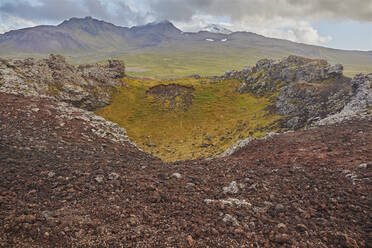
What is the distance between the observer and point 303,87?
174ft

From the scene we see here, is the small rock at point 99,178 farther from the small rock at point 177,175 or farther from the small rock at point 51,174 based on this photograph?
the small rock at point 177,175

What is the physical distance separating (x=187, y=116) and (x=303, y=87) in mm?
31624

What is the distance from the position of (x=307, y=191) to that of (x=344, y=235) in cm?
339

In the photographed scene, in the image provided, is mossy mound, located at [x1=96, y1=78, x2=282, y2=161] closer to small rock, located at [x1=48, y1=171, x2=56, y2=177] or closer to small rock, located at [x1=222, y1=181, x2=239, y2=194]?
small rock, located at [x1=222, y1=181, x2=239, y2=194]

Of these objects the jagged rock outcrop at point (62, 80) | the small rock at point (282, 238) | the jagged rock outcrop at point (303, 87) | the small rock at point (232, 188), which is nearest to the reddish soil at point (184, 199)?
the small rock at point (282, 238)

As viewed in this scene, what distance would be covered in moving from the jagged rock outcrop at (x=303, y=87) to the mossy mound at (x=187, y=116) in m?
3.91

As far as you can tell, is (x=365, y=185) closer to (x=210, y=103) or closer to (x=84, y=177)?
(x=84, y=177)

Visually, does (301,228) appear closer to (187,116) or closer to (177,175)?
(177,175)

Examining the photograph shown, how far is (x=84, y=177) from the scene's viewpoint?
11180 mm

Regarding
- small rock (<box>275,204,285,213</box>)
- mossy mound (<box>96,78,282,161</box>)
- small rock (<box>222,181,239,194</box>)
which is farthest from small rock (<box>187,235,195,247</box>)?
mossy mound (<box>96,78,282,161</box>)

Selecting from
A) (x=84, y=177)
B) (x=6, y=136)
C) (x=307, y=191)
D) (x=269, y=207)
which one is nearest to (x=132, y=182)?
(x=84, y=177)

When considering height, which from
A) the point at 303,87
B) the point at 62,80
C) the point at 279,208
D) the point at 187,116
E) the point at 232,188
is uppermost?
the point at 62,80

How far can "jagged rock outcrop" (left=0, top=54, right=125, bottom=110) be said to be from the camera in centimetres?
4406

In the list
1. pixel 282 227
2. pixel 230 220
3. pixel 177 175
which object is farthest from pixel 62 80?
pixel 282 227
